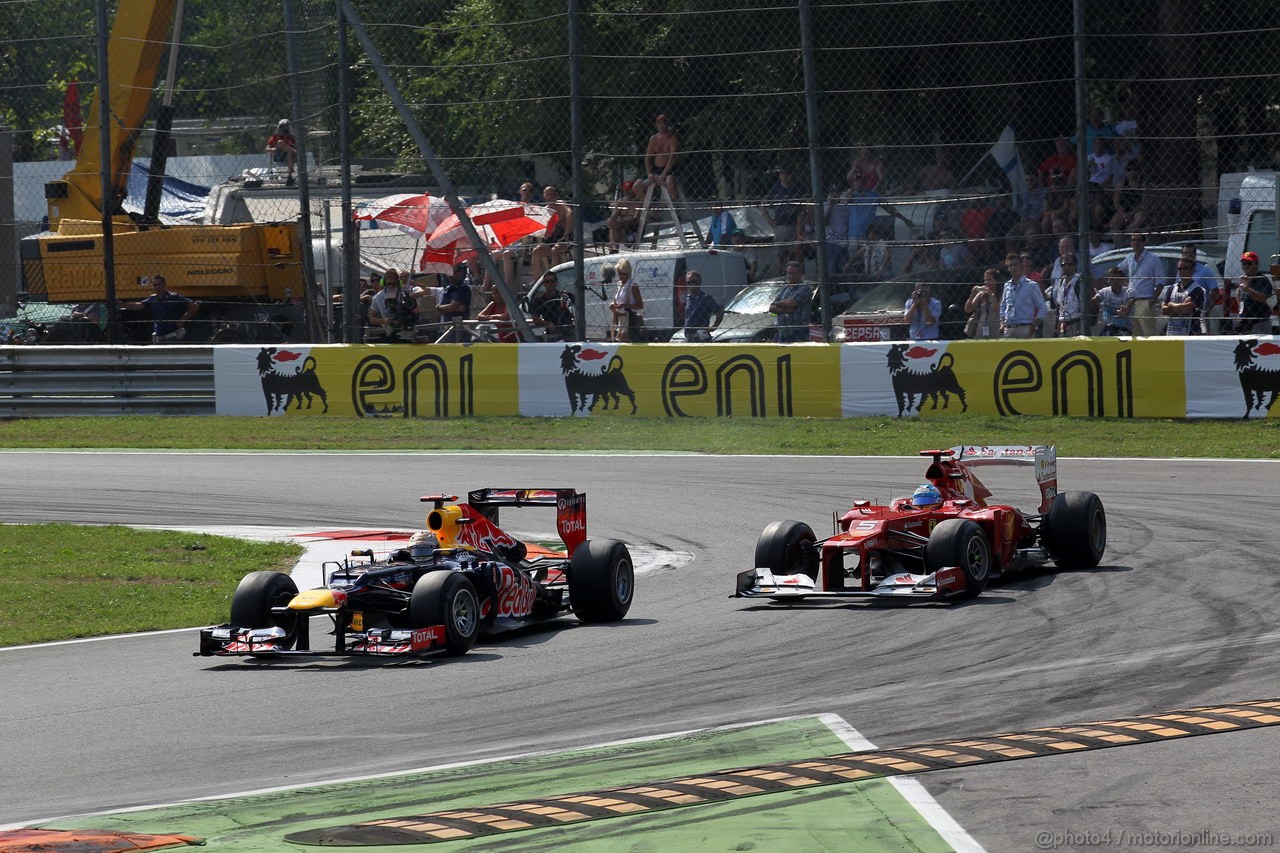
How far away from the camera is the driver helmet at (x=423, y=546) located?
9430mm

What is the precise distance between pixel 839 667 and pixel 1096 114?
1408 cm

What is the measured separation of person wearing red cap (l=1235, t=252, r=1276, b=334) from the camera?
1866cm

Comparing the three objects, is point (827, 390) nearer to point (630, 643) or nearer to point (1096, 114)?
point (1096, 114)

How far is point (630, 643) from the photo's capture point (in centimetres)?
926

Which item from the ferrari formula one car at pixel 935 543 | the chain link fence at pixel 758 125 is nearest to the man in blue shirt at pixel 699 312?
the chain link fence at pixel 758 125

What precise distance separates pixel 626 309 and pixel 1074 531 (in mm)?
11230

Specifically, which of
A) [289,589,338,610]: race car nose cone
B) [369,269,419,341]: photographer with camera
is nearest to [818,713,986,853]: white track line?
[289,589,338,610]: race car nose cone

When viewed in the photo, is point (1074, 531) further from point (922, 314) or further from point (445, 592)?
point (922, 314)

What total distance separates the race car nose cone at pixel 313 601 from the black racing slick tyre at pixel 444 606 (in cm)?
42

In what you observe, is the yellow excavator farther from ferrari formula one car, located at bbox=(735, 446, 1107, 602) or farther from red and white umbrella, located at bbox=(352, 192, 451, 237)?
ferrari formula one car, located at bbox=(735, 446, 1107, 602)

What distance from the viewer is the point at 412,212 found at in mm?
25031

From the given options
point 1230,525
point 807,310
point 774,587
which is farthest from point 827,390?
point 774,587

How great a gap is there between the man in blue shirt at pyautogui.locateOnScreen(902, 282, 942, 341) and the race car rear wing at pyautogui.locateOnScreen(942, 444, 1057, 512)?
29.0 feet

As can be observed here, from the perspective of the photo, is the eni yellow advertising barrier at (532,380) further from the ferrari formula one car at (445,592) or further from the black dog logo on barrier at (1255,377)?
the ferrari formula one car at (445,592)
